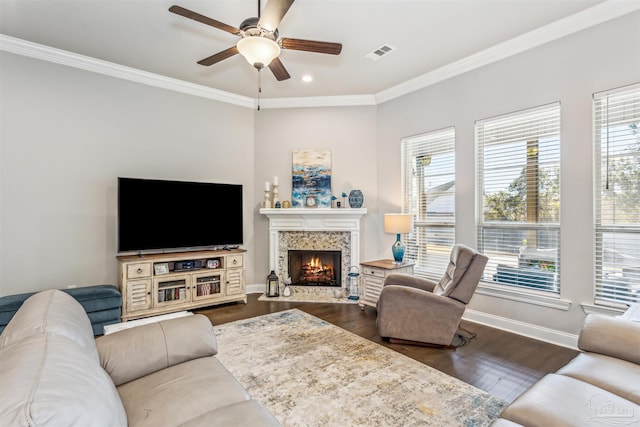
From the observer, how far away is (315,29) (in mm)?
3193

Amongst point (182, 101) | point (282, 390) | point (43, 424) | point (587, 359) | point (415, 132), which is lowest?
point (282, 390)

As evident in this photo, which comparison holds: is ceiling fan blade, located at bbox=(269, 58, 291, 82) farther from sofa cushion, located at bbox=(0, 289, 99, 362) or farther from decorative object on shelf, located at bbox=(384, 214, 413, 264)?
sofa cushion, located at bbox=(0, 289, 99, 362)

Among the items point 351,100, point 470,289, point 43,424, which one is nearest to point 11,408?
point 43,424

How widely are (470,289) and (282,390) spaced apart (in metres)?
1.90

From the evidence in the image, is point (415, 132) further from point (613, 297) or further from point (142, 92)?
point (142, 92)

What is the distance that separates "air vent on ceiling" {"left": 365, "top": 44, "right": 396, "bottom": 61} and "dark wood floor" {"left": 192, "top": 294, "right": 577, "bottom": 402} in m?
3.16

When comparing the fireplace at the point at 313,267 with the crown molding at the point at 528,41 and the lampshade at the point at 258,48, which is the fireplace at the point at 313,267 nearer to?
the crown molding at the point at 528,41

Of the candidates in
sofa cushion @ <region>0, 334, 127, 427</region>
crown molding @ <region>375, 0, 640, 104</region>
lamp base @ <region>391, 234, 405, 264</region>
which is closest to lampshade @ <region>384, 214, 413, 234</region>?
lamp base @ <region>391, 234, 405, 264</region>

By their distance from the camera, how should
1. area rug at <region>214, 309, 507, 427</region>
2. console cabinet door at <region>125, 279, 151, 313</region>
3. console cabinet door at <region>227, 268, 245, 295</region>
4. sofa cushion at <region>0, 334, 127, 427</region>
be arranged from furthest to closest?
console cabinet door at <region>227, 268, 245, 295</region>
console cabinet door at <region>125, 279, 151, 313</region>
area rug at <region>214, 309, 507, 427</region>
sofa cushion at <region>0, 334, 127, 427</region>

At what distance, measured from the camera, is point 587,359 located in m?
1.74

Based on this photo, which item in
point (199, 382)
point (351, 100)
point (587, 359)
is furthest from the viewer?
point (351, 100)

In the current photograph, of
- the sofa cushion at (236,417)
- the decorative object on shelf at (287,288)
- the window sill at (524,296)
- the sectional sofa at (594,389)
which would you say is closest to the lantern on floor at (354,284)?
the decorative object on shelf at (287,288)

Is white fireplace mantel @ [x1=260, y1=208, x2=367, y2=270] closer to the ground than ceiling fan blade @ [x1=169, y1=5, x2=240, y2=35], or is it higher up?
closer to the ground

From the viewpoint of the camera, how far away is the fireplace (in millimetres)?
5117
